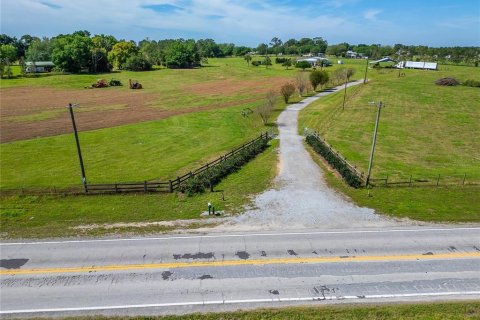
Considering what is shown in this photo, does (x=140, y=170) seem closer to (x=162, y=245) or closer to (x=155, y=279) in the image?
(x=162, y=245)

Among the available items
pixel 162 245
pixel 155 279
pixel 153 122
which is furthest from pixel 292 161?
pixel 153 122

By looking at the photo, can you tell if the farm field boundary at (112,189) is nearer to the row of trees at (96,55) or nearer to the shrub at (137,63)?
the row of trees at (96,55)

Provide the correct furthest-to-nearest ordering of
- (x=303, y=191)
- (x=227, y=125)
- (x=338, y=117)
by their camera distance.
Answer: (x=338, y=117) → (x=227, y=125) → (x=303, y=191)

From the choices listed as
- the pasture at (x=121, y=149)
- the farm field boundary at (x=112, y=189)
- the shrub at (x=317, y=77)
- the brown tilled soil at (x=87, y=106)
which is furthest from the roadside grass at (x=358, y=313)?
the shrub at (x=317, y=77)

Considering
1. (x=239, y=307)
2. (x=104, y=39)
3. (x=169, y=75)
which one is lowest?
(x=239, y=307)

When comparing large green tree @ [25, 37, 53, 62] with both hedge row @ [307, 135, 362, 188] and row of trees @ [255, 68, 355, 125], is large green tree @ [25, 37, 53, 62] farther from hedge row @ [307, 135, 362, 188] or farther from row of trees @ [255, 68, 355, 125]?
hedge row @ [307, 135, 362, 188]

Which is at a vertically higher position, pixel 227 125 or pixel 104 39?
pixel 104 39
